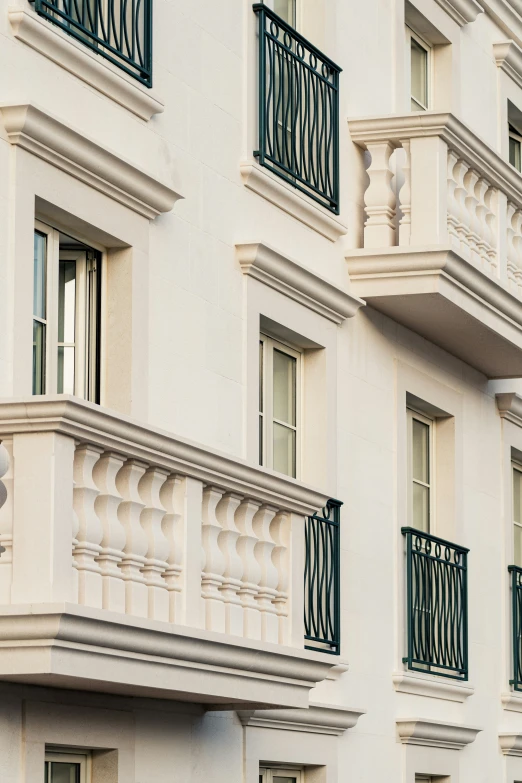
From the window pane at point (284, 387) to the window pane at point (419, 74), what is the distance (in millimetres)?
3887

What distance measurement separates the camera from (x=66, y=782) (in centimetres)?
947

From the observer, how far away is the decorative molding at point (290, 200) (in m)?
12.0

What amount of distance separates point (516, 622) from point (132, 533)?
863cm

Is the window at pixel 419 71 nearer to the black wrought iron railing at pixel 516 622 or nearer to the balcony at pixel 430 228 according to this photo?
the balcony at pixel 430 228

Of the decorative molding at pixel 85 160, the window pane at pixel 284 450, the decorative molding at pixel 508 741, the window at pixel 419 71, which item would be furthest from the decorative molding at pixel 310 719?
the window at pixel 419 71

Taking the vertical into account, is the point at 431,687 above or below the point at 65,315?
below

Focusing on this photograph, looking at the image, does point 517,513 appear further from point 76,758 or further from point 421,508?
point 76,758

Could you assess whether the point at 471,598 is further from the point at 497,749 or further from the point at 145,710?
the point at 145,710

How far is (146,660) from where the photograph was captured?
8719 millimetres

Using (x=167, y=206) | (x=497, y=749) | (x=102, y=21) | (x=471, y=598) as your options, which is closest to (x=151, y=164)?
(x=167, y=206)

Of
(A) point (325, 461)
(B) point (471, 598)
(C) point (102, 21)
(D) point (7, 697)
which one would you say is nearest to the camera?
(D) point (7, 697)

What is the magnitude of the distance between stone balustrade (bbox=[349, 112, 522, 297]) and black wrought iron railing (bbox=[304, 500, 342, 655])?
7.56ft

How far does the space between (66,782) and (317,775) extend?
10.7 feet

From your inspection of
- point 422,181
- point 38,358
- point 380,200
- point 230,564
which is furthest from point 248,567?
point 422,181
